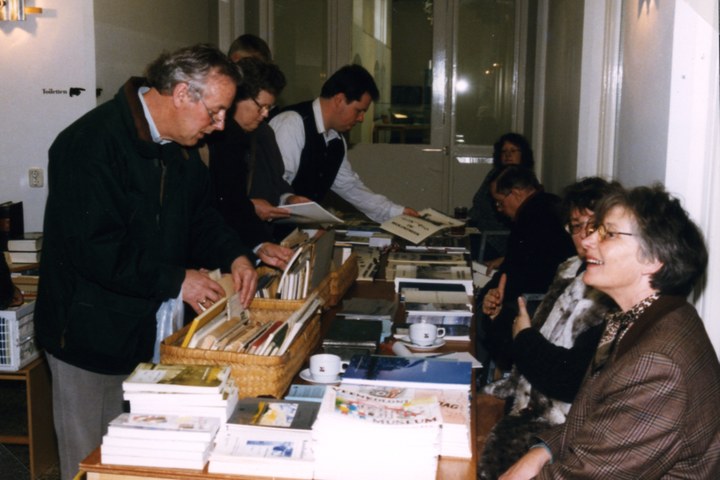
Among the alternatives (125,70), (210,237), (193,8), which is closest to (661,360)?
(210,237)

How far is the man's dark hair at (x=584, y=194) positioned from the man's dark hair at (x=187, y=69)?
1.27 meters

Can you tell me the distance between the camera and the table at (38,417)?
319cm

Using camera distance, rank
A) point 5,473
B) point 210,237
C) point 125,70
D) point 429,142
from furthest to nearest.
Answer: point 429,142 < point 125,70 < point 5,473 < point 210,237

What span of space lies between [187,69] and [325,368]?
0.94m

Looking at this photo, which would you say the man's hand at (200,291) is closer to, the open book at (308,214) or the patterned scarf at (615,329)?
the patterned scarf at (615,329)

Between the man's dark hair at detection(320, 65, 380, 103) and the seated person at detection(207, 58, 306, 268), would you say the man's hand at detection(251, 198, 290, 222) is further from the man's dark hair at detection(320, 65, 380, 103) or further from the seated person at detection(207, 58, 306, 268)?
the man's dark hair at detection(320, 65, 380, 103)

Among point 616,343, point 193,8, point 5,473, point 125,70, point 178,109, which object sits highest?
point 193,8

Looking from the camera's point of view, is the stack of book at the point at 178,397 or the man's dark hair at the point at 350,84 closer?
the stack of book at the point at 178,397

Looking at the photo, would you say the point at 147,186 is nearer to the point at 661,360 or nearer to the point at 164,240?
the point at 164,240

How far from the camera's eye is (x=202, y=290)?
2189mm

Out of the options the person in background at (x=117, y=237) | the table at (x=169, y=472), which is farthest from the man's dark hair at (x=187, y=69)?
the table at (x=169, y=472)

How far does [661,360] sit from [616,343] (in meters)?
0.20

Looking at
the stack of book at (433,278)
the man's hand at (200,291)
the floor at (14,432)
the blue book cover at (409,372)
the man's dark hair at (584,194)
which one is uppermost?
the man's dark hair at (584,194)

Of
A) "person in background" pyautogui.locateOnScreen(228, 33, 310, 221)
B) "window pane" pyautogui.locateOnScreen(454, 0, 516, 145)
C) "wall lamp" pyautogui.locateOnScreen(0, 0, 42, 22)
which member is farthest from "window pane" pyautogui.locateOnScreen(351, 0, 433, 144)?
"person in background" pyautogui.locateOnScreen(228, 33, 310, 221)
